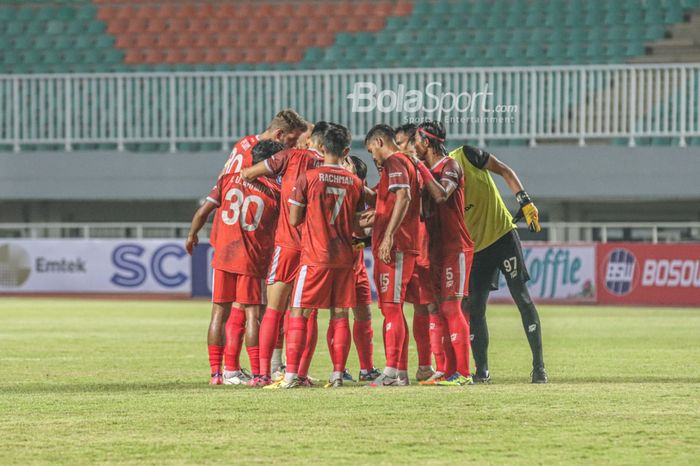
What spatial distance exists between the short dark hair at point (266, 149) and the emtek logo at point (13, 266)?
55.4 feet

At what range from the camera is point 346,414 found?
25.1 feet

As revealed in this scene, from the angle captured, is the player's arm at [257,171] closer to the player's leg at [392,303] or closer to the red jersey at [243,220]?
the red jersey at [243,220]

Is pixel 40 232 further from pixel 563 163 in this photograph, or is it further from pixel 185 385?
pixel 185 385

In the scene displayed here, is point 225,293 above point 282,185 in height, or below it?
below

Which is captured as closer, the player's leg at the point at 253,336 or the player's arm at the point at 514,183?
the player's arm at the point at 514,183

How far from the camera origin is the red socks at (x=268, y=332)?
951cm

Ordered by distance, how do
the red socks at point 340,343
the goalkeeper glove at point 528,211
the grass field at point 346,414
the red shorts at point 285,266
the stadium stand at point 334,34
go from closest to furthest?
the grass field at point 346,414 < the red socks at point 340,343 < the red shorts at point 285,266 < the goalkeeper glove at point 528,211 < the stadium stand at point 334,34

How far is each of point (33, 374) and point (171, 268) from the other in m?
14.3

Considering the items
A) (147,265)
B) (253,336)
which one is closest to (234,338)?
(253,336)

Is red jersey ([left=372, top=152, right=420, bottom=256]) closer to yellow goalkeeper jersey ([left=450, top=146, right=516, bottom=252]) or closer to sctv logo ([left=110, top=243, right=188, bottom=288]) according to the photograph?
yellow goalkeeper jersey ([left=450, top=146, right=516, bottom=252])

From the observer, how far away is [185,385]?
9.77 metres

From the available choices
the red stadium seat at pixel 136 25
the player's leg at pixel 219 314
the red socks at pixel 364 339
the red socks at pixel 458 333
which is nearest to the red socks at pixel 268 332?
the player's leg at pixel 219 314

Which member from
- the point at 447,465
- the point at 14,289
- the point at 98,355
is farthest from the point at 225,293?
the point at 14,289

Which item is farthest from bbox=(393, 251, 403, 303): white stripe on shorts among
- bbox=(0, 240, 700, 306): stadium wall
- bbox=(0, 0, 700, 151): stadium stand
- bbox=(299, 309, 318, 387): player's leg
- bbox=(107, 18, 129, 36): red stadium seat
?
bbox=(107, 18, 129, 36): red stadium seat
